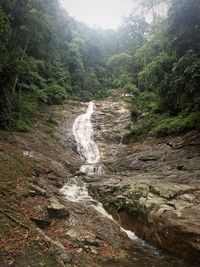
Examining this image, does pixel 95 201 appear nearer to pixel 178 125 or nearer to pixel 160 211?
pixel 160 211

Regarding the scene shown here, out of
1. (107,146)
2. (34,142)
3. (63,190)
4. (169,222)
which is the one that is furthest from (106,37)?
(169,222)

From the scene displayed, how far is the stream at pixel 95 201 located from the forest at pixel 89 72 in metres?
3.49

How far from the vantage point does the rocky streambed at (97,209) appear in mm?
7004

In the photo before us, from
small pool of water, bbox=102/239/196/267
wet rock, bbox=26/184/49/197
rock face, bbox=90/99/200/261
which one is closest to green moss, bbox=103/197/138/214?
rock face, bbox=90/99/200/261

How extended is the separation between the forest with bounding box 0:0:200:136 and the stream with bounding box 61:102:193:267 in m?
3.49

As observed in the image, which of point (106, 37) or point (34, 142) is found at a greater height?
point (106, 37)

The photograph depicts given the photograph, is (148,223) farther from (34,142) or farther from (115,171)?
(34,142)

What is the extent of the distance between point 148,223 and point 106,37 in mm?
50669

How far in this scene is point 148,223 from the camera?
360 inches

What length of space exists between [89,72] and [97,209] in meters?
33.8

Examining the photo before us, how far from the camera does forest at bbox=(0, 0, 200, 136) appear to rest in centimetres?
1323

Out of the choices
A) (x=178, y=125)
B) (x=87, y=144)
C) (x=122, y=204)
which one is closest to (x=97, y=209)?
(x=122, y=204)

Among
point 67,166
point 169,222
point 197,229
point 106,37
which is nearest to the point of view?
point 197,229

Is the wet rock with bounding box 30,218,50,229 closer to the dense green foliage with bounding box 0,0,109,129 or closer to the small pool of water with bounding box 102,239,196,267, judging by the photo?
the small pool of water with bounding box 102,239,196,267
